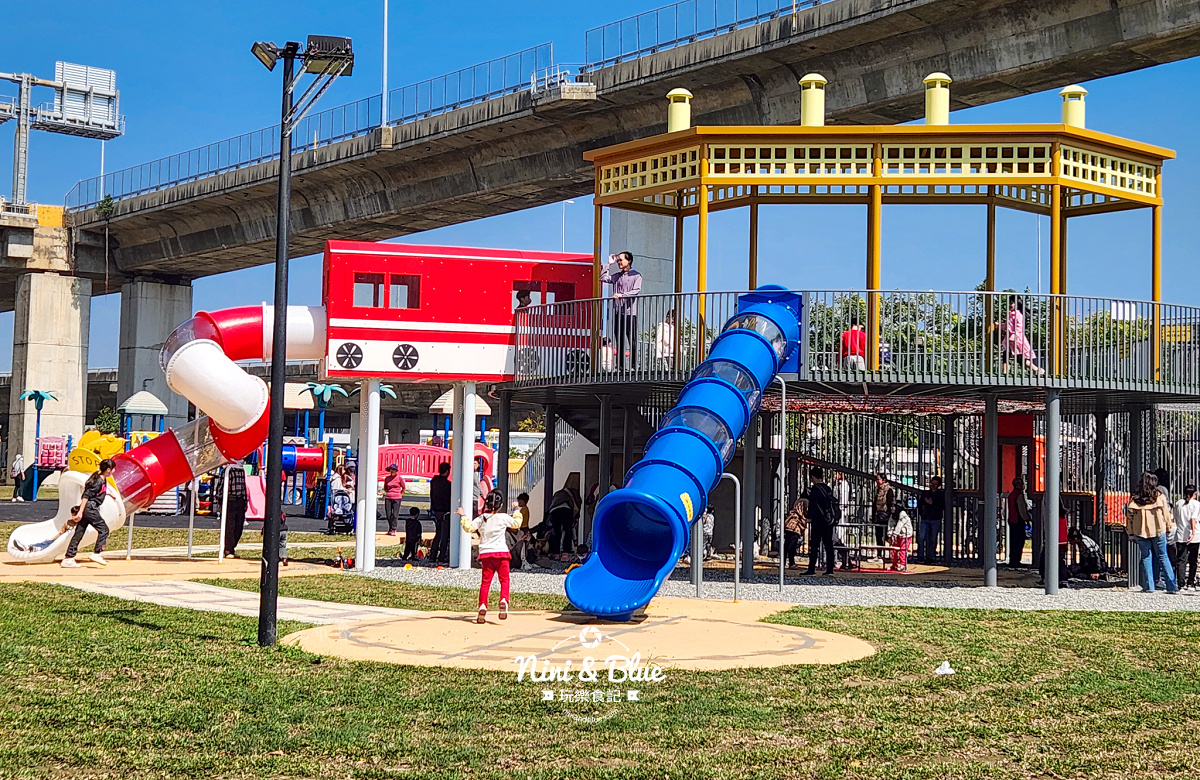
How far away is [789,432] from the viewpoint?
96.0 feet

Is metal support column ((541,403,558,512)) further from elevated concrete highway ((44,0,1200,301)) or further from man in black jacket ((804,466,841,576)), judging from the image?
elevated concrete highway ((44,0,1200,301))

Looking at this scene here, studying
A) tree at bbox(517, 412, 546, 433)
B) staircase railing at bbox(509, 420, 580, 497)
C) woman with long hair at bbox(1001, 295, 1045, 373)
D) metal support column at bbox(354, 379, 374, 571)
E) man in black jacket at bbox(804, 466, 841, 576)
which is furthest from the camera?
tree at bbox(517, 412, 546, 433)

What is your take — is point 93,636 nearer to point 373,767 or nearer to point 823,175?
point 373,767

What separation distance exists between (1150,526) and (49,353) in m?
47.3

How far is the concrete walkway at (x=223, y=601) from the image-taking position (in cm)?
1541

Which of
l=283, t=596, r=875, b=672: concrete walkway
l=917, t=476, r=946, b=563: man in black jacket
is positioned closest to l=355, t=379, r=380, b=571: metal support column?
l=283, t=596, r=875, b=672: concrete walkway

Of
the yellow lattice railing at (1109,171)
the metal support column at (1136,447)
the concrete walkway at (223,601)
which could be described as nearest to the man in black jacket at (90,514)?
the concrete walkway at (223,601)

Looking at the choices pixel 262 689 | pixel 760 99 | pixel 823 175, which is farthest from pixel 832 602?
pixel 760 99

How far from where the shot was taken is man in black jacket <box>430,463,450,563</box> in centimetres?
2366

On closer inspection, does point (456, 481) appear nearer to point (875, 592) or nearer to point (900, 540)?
point (875, 592)

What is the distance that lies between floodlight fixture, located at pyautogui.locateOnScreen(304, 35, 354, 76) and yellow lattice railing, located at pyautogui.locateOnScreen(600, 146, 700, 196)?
9.27 m

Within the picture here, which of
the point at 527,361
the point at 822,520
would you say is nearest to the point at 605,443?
the point at 527,361

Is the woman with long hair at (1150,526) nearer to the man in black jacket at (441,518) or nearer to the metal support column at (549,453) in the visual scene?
the metal support column at (549,453)

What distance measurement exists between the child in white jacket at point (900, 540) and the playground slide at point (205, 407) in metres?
10.4
